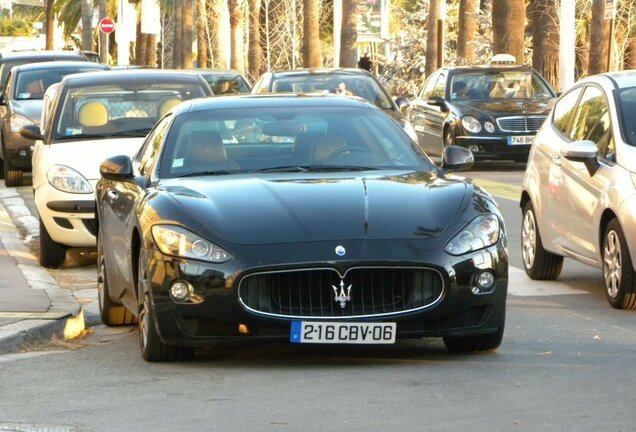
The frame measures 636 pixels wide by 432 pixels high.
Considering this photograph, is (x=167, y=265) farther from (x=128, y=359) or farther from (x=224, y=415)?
(x=224, y=415)

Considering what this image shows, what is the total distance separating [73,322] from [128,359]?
1361mm

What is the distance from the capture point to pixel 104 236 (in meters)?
10.8

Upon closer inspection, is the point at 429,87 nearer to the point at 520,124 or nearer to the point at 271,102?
the point at 520,124

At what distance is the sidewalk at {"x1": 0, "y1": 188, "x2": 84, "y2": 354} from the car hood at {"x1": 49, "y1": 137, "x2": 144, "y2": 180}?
2.93 ft

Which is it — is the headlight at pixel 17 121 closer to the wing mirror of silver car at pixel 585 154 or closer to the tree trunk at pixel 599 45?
the tree trunk at pixel 599 45

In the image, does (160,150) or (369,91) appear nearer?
(160,150)

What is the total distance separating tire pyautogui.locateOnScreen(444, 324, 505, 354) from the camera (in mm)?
8805

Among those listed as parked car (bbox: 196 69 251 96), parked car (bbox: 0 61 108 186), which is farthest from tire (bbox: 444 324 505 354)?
parked car (bbox: 196 69 251 96)

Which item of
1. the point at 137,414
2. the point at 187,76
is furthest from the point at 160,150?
the point at 187,76

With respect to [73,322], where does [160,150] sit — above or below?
above

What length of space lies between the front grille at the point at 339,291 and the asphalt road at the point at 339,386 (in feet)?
0.98

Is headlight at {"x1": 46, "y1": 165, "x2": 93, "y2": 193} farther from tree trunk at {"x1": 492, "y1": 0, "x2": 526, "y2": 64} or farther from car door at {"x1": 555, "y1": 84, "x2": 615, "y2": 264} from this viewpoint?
tree trunk at {"x1": 492, "y1": 0, "x2": 526, "y2": 64}

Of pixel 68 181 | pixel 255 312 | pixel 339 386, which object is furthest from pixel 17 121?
pixel 339 386

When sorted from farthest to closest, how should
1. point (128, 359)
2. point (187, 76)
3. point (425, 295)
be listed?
1. point (187, 76)
2. point (128, 359)
3. point (425, 295)
